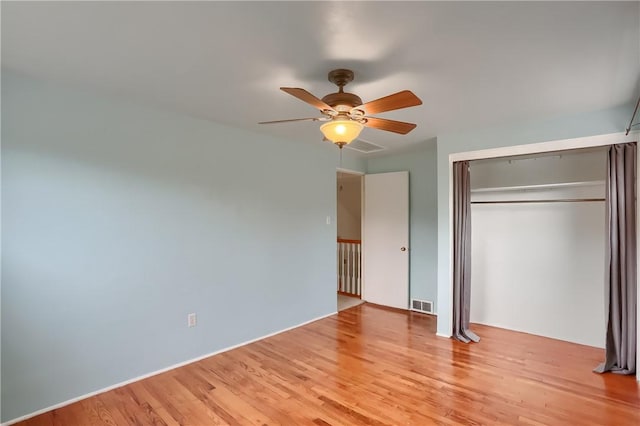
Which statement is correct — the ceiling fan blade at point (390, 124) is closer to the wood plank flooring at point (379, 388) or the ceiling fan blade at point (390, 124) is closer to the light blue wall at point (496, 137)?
the light blue wall at point (496, 137)

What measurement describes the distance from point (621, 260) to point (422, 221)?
2.28 metres

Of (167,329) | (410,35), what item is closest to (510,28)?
(410,35)

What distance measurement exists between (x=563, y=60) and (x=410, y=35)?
3.41 feet

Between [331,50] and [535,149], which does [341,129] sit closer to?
[331,50]

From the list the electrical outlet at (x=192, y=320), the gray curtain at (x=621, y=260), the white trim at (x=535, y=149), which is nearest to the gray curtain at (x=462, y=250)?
the white trim at (x=535, y=149)

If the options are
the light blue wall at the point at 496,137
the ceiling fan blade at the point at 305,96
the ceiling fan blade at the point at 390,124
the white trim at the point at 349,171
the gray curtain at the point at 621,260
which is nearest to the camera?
the ceiling fan blade at the point at 305,96

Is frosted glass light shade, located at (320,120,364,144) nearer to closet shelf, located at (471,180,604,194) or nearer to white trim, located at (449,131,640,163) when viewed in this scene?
white trim, located at (449,131,640,163)

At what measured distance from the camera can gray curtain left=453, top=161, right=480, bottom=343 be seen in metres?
3.60

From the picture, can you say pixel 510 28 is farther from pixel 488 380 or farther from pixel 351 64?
pixel 488 380

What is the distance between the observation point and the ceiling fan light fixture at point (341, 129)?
2053mm

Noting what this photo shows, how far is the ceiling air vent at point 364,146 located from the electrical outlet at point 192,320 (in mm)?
2776

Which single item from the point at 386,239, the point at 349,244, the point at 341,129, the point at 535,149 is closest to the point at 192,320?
the point at 341,129

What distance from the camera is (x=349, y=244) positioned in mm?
5832

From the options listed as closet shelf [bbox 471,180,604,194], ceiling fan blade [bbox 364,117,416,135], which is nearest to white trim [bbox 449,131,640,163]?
closet shelf [bbox 471,180,604,194]
